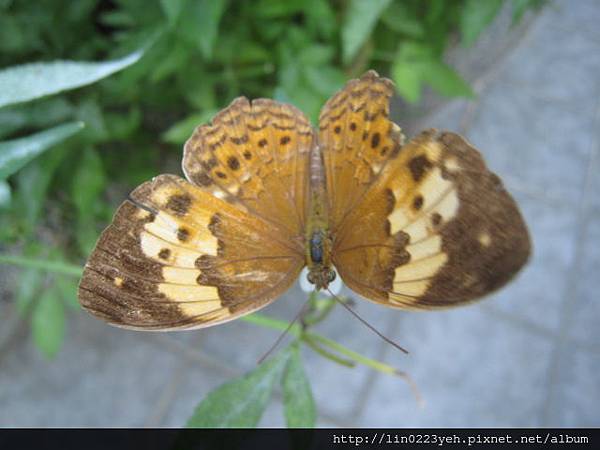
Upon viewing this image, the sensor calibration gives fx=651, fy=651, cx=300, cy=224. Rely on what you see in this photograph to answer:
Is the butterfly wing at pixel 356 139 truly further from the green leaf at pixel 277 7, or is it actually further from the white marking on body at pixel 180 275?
the green leaf at pixel 277 7

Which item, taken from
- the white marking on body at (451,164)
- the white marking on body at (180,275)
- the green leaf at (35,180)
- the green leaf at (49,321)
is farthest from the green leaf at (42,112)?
the white marking on body at (451,164)

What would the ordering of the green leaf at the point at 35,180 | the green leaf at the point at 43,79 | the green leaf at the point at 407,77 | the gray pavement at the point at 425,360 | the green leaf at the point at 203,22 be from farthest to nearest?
1. the gray pavement at the point at 425,360
2. the green leaf at the point at 407,77
3. the green leaf at the point at 35,180
4. the green leaf at the point at 203,22
5. the green leaf at the point at 43,79

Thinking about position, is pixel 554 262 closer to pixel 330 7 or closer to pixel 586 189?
pixel 586 189

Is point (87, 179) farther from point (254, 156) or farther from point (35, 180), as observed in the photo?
point (254, 156)

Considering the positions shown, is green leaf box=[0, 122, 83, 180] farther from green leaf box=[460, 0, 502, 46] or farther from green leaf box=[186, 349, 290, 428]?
green leaf box=[460, 0, 502, 46]

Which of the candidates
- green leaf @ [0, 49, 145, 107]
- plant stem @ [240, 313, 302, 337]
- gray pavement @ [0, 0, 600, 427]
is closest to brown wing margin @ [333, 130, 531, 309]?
plant stem @ [240, 313, 302, 337]
